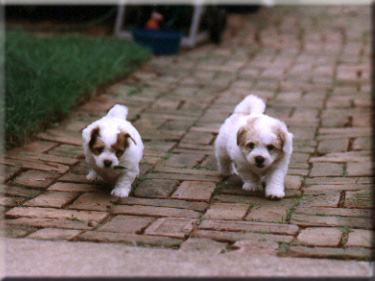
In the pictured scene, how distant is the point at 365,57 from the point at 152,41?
3201mm

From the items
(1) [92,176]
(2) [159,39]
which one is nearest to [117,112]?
(1) [92,176]

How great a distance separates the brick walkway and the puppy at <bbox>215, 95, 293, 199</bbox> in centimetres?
15

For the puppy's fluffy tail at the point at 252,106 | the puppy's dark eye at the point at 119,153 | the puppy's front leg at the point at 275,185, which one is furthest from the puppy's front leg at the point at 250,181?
the puppy's dark eye at the point at 119,153

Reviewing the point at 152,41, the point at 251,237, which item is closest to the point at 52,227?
the point at 251,237

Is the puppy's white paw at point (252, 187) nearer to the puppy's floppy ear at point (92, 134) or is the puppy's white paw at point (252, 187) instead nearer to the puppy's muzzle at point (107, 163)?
the puppy's muzzle at point (107, 163)

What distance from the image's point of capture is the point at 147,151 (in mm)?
5297

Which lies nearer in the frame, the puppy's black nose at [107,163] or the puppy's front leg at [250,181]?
the puppy's black nose at [107,163]

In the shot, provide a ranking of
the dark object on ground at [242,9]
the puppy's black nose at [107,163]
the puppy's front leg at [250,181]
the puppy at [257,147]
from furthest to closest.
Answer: the dark object on ground at [242,9] < the puppy's front leg at [250,181] < the puppy at [257,147] < the puppy's black nose at [107,163]

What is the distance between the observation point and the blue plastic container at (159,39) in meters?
9.01

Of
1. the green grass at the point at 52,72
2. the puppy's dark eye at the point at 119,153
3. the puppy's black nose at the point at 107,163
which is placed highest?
the puppy's dark eye at the point at 119,153

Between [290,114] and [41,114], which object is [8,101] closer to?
[41,114]

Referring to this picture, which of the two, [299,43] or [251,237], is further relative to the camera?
[299,43]

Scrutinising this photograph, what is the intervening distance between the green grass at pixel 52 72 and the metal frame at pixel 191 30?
3.05 feet

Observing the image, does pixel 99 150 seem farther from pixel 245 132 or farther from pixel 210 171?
pixel 210 171
